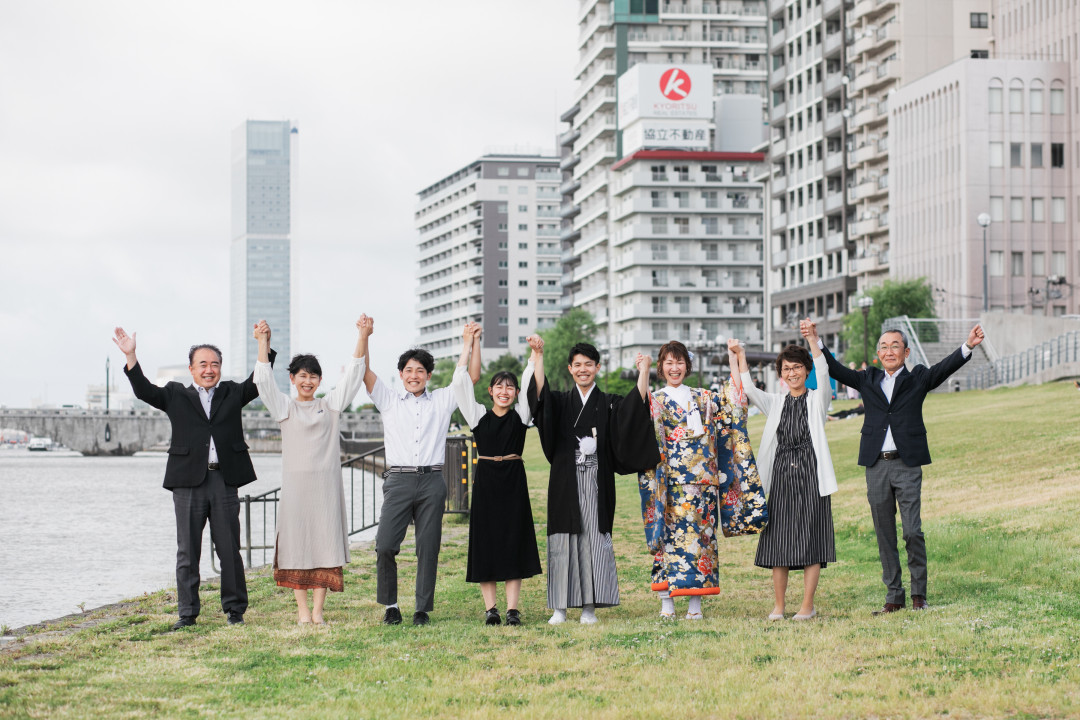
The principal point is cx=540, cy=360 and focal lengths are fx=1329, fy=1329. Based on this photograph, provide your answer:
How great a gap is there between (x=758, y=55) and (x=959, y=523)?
11340 centimetres

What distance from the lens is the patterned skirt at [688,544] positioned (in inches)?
392

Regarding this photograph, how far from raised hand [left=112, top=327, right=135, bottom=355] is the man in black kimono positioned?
3104 millimetres

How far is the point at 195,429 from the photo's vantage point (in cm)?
1031

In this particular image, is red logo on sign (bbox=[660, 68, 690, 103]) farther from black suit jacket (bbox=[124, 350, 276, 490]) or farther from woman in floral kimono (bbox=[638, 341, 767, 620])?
black suit jacket (bbox=[124, 350, 276, 490])

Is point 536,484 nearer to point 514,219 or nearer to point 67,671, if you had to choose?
point 67,671

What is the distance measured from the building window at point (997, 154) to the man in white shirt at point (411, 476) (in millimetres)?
66134

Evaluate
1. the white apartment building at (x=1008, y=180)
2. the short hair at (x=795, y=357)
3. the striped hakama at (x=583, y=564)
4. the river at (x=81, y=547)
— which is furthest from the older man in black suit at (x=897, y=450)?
the white apartment building at (x=1008, y=180)

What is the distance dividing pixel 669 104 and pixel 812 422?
10705 cm

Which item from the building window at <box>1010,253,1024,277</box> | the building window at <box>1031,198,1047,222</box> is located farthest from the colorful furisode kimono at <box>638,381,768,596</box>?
the building window at <box>1031,198,1047,222</box>

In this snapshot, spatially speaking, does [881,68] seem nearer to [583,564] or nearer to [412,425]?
[412,425]

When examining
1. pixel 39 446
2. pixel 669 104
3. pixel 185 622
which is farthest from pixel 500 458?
pixel 39 446

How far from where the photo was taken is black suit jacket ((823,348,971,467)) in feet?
33.2

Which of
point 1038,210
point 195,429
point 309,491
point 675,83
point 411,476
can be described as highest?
point 675,83

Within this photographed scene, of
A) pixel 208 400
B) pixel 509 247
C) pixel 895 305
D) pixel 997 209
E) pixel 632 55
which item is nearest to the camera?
pixel 208 400
